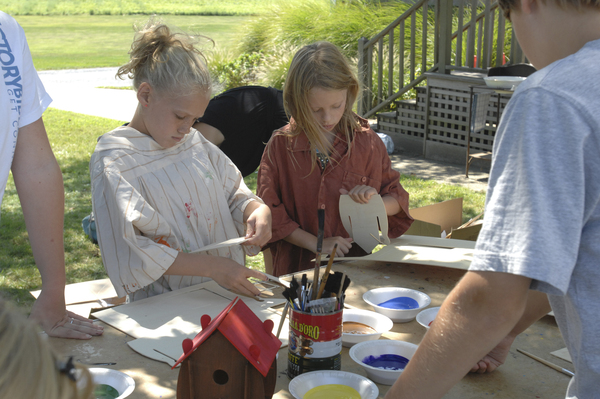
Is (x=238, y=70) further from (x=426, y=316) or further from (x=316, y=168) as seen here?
(x=426, y=316)

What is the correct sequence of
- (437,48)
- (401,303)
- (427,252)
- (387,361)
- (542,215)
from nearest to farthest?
(542,215) → (387,361) → (401,303) → (427,252) → (437,48)

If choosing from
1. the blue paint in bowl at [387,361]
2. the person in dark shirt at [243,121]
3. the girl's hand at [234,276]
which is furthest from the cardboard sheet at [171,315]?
the person in dark shirt at [243,121]

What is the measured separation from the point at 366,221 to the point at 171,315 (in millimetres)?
1039

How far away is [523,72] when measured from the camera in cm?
747

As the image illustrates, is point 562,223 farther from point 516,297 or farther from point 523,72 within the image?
point 523,72

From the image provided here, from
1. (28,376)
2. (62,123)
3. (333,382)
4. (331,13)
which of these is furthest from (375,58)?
(28,376)

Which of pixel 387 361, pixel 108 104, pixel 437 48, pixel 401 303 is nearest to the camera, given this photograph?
pixel 387 361

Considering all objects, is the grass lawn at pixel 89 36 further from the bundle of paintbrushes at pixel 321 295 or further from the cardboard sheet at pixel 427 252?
the bundle of paintbrushes at pixel 321 295

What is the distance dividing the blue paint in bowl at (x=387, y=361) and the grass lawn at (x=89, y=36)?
1390cm

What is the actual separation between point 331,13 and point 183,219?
11.7 metres

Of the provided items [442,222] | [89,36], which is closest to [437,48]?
[442,222]

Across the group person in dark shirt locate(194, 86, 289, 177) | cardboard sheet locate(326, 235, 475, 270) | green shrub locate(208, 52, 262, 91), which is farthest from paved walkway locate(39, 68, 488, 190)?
green shrub locate(208, 52, 262, 91)

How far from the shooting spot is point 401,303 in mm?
1994

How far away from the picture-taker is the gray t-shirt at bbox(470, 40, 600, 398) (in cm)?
84
